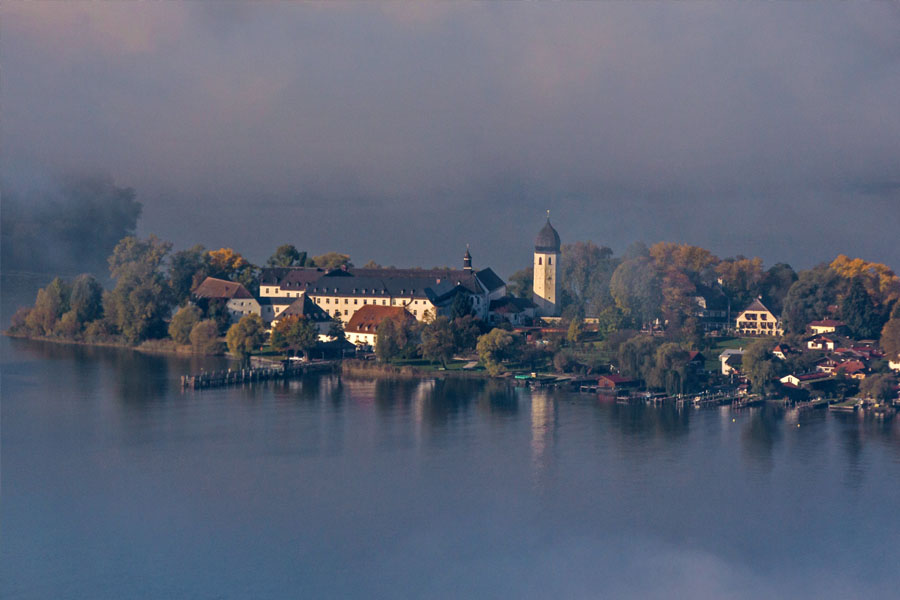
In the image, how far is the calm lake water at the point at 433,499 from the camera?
13820mm

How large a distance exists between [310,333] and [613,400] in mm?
8862

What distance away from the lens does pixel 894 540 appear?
50.1 feet

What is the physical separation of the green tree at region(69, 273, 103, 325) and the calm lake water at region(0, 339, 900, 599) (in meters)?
10.9

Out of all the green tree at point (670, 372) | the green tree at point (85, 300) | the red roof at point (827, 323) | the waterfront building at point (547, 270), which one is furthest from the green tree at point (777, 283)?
the green tree at point (85, 300)

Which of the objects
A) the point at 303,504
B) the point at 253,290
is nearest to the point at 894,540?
the point at 303,504

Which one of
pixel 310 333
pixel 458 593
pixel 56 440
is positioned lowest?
pixel 458 593

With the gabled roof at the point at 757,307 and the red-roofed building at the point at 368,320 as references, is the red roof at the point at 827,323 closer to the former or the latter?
the gabled roof at the point at 757,307

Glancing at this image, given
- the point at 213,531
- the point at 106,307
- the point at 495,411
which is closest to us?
the point at 213,531

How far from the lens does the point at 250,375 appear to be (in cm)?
2736

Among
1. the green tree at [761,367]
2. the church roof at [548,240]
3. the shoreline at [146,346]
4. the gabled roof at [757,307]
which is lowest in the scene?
the green tree at [761,367]

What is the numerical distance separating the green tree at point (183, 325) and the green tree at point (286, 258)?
623 centimetres

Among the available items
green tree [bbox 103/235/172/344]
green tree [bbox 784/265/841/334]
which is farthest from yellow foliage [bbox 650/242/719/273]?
green tree [bbox 103/235/172/344]

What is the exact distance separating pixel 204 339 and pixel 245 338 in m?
2.02

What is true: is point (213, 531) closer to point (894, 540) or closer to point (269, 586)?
point (269, 586)
